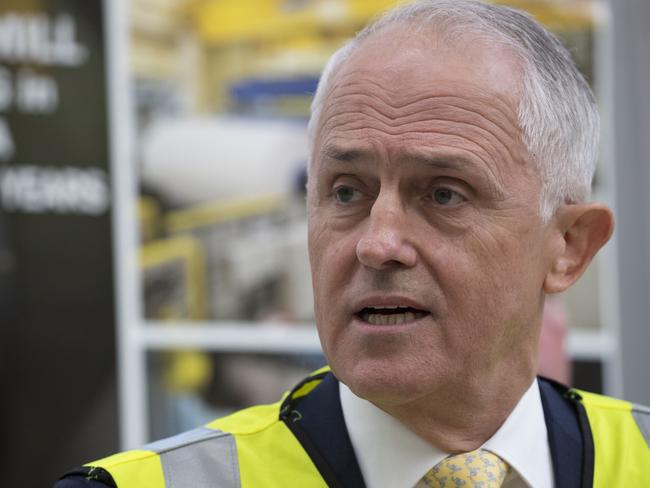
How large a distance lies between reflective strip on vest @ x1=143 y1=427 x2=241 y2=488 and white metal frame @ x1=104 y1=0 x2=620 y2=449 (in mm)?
2836

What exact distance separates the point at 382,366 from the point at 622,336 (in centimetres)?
258

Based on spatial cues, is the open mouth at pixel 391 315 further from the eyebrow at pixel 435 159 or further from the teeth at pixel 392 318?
the eyebrow at pixel 435 159

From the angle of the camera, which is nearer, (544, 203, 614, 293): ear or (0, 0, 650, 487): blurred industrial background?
(544, 203, 614, 293): ear

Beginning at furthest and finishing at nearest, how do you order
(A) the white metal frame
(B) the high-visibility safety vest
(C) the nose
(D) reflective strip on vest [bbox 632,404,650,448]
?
(A) the white metal frame, (D) reflective strip on vest [bbox 632,404,650,448], (B) the high-visibility safety vest, (C) the nose

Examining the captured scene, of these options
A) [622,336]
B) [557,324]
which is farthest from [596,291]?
[557,324]

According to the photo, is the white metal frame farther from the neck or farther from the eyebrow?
the eyebrow

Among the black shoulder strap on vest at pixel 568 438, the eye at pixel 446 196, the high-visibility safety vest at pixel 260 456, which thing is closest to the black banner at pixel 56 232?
the high-visibility safety vest at pixel 260 456

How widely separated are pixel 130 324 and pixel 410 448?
3276 millimetres

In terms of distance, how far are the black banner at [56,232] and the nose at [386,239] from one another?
3.34m

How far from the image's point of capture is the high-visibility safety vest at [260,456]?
1814mm

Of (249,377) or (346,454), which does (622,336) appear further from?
(346,454)

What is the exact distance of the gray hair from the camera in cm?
187

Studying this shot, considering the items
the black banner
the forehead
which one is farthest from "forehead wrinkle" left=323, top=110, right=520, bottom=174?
the black banner

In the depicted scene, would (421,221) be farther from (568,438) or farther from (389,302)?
(568,438)
